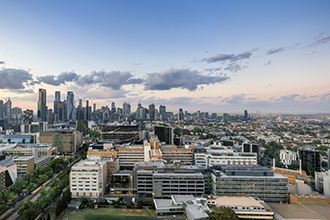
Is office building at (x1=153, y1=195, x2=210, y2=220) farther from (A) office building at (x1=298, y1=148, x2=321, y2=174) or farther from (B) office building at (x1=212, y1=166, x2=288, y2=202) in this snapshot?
Answer: (A) office building at (x1=298, y1=148, x2=321, y2=174)

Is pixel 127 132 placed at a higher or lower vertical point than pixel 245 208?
higher

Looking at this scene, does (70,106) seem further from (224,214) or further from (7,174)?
(224,214)

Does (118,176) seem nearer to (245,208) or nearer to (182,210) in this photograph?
(182,210)

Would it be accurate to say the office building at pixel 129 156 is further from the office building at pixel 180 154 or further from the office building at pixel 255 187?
the office building at pixel 255 187

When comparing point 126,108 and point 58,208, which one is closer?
point 58,208

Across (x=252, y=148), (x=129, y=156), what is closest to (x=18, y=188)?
(x=129, y=156)

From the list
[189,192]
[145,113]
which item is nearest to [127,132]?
[189,192]
